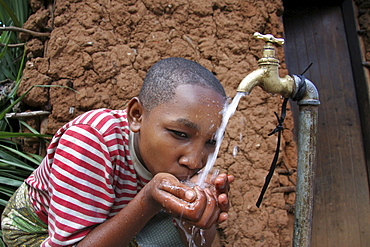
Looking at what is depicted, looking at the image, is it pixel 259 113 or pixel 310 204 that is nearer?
pixel 310 204

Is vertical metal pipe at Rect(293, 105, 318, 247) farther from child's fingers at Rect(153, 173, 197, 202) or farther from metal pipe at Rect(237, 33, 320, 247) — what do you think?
child's fingers at Rect(153, 173, 197, 202)

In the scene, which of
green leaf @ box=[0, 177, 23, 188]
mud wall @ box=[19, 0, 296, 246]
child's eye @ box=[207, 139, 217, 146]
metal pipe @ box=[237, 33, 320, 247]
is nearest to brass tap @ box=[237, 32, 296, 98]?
metal pipe @ box=[237, 33, 320, 247]

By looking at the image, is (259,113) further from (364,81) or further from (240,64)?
(364,81)

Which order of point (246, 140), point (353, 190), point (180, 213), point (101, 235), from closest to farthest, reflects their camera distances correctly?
point (180, 213) < point (101, 235) < point (246, 140) < point (353, 190)

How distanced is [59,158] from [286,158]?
1.65 m

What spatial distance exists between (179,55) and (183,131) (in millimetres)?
1204

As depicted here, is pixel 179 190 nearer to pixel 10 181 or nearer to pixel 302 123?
pixel 302 123

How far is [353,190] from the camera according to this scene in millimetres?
2727

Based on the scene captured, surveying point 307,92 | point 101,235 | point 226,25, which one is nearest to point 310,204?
point 307,92

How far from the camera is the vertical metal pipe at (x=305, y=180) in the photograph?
1.45 m

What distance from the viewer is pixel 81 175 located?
4.09 ft

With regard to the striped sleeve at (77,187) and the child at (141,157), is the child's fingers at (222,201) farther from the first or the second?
the striped sleeve at (77,187)

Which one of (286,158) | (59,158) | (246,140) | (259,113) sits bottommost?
(286,158)

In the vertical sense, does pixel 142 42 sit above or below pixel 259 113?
above
